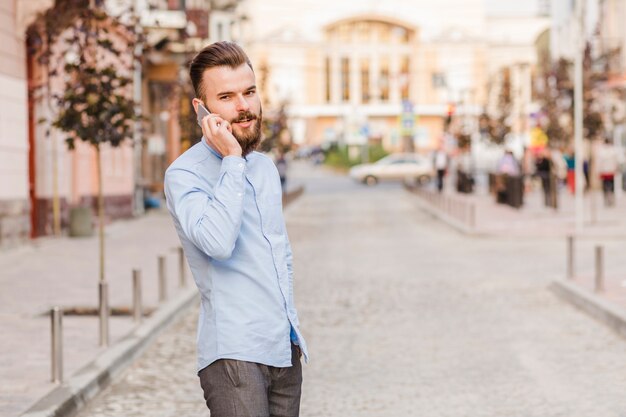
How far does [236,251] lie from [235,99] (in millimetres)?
448

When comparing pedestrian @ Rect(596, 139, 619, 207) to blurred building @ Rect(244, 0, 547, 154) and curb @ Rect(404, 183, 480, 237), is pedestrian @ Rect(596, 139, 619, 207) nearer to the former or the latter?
curb @ Rect(404, 183, 480, 237)

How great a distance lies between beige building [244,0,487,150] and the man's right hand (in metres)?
97.3

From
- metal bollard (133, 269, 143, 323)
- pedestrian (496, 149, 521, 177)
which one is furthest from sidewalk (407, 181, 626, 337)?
metal bollard (133, 269, 143, 323)

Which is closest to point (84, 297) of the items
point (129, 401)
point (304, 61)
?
point (129, 401)

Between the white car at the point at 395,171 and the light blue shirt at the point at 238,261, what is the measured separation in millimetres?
63462

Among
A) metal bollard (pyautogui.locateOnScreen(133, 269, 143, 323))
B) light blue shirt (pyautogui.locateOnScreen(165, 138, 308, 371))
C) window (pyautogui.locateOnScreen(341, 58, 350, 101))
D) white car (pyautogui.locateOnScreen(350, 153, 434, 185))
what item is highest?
window (pyautogui.locateOnScreen(341, 58, 350, 101))

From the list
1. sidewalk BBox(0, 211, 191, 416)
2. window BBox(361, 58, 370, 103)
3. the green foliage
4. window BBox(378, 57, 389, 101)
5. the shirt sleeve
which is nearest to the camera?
the shirt sleeve

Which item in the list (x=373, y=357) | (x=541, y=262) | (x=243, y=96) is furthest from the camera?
(x=541, y=262)

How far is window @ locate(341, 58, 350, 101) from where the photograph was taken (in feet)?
374

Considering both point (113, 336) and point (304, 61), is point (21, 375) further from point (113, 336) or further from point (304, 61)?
point (304, 61)

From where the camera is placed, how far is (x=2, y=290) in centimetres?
1455

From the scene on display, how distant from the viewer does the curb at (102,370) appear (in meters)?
7.48

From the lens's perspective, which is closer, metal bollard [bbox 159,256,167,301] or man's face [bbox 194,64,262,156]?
man's face [bbox 194,64,262,156]

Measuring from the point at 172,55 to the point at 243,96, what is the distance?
105ft
